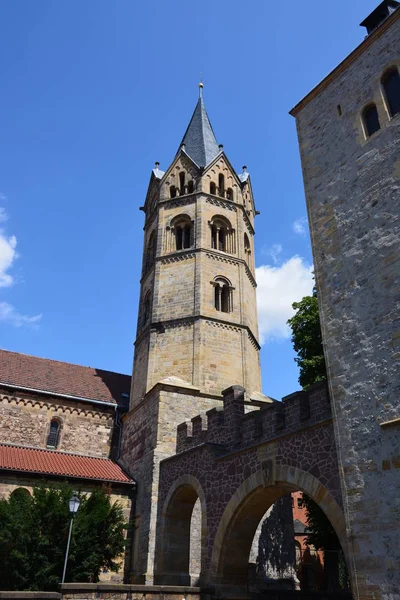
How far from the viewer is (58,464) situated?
770 inches

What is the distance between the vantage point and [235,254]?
953 inches

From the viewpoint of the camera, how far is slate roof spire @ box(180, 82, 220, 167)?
2752 cm

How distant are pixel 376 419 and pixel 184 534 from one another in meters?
9.49

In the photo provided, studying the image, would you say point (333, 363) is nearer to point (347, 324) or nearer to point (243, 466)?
point (347, 324)

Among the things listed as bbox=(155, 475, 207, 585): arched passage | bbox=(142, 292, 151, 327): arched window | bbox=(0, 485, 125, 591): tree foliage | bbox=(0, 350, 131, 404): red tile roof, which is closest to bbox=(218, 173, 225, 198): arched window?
bbox=(142, 292, 151, 327): arched window

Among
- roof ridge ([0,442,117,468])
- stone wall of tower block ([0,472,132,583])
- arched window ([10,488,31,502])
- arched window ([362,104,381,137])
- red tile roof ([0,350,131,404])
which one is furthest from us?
red tile roof ([0,350,131,404])

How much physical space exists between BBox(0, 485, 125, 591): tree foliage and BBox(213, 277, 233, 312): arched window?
1014 centimetres

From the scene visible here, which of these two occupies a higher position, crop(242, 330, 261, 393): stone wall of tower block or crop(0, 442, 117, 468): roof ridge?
crop(242, 330, 261, 393): stone wall of tower block

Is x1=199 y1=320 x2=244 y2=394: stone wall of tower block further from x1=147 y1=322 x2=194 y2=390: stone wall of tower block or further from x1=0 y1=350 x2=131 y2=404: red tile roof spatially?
x1=0 y1=350 x2=131 y2=404: red tile roof

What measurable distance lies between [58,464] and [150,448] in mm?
4119

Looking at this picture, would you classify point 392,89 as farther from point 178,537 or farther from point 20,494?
point 20,494

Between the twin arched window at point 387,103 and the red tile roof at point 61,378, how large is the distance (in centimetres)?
1723

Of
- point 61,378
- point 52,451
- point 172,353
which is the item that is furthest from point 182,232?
→ point 52,451

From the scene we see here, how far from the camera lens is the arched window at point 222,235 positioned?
79.9 feet
